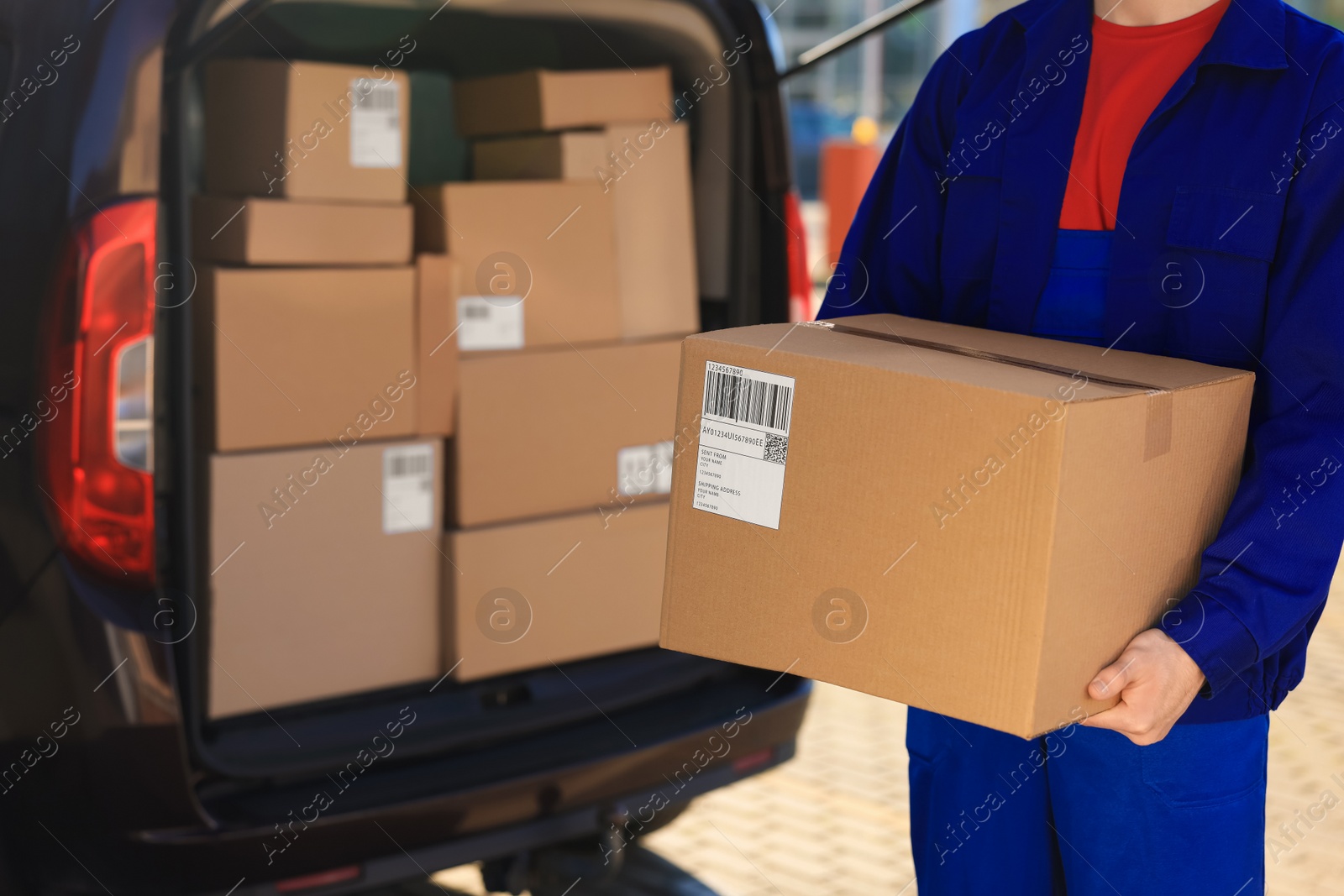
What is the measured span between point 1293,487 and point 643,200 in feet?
5.29

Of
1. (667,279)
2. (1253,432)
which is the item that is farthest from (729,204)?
(1253,432)

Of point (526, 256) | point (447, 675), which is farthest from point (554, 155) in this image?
point (447, 675)

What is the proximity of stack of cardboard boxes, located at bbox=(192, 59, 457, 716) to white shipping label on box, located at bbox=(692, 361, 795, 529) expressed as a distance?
1.12 metres

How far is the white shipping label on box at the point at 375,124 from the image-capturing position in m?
2.38

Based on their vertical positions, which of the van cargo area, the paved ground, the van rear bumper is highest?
the van cargo area

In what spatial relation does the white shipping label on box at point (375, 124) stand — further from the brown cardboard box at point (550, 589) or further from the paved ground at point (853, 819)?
the paved ground at point (853, 819)

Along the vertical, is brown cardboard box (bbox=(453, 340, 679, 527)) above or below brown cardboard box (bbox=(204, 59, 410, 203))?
below

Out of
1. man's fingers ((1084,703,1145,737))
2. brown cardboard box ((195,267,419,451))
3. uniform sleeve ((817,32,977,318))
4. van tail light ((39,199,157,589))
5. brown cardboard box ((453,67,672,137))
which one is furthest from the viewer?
brown cardboard box ((453,67,672,137))

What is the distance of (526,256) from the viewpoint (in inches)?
100

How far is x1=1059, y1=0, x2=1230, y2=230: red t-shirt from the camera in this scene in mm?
1452

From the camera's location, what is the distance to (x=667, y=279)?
2725 mm

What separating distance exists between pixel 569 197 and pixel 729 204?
0.34m

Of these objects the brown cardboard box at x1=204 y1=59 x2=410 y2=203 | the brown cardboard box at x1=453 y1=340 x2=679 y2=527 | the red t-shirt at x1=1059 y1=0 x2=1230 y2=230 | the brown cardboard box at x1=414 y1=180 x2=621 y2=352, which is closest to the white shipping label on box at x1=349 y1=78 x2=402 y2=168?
the brown cardboard box at x1=204 y1=59 x2=410 y2=203

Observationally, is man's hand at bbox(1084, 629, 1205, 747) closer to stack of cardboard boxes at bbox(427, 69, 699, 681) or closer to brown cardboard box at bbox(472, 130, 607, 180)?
stack of cardboard boxes at bbox(427, 69, 699, 681)
